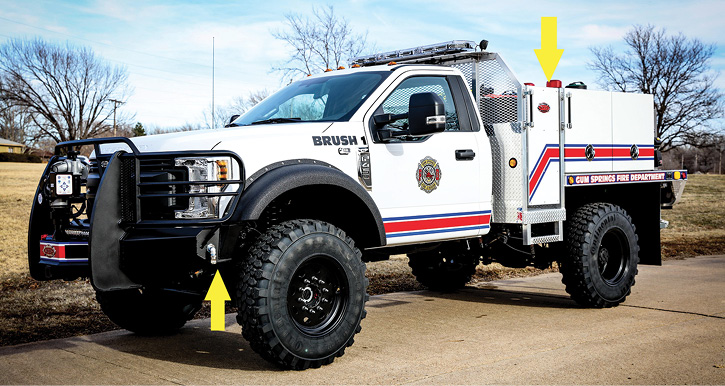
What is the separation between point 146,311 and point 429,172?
8.86ft

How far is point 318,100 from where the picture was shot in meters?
6.32

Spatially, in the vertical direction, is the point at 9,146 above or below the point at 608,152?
above

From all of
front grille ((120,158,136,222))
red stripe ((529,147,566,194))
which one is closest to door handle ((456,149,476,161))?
red stripe ((529,147,566,194))

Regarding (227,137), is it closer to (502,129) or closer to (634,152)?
(502,129)

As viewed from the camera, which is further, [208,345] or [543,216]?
[543,216]

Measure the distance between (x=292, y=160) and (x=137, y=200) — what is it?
110 centimetres

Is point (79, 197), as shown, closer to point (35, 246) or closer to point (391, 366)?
point (35, 246)

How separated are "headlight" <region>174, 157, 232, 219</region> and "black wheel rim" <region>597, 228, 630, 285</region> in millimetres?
4462

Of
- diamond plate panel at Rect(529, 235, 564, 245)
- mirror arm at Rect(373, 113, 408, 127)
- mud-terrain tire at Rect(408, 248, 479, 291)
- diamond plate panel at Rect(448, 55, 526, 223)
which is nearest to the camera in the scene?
mirror arm at Rect(373, 113, 408, 127)

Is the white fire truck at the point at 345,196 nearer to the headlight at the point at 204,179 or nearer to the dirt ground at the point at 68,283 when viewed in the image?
the headlight at the point at 204,179

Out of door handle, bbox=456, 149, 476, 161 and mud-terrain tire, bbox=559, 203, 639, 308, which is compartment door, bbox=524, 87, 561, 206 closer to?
mud-terrain tire, bbox=559, 203, 639, 308

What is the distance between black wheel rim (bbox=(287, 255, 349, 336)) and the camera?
5.16m

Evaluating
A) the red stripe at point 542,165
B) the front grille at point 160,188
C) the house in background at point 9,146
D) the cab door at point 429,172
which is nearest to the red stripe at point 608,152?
the red stripe at point 542,165

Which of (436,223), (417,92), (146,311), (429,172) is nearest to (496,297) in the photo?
(436,223)
